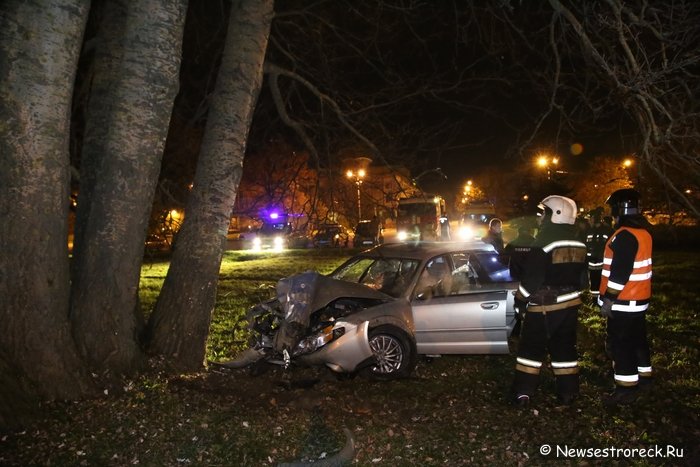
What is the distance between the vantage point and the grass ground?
421 cm

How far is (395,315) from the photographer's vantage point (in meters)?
6.32

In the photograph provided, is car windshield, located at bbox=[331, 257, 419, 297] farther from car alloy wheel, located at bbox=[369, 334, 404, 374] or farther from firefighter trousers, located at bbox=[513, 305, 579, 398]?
firefighter trousers, located at bbox=[513, 305, 579, 398]

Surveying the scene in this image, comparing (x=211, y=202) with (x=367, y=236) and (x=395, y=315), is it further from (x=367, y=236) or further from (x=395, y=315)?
(x=367, y=236)

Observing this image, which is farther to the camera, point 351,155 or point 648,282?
point 351,155

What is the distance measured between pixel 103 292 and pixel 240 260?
63.8 feet

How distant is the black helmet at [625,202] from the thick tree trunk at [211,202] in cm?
393

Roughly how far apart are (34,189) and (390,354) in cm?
378

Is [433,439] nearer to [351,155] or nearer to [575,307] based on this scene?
[575,307]

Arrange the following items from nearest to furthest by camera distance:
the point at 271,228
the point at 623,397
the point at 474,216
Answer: the point at 623,397 → the point at 271,228 → the point at 474,216

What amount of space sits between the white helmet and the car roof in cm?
182

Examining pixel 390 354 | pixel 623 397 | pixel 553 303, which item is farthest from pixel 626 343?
pixel 390 354

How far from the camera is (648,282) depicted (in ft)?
17.6

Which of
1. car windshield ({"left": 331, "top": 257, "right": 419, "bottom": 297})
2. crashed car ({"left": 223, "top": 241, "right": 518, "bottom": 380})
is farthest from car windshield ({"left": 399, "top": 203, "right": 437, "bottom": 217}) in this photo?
crashed car ({"left": 223, "top": 241, "right": 518, "bottom": 380})

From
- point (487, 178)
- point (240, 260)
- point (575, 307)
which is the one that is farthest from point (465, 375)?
point (487, 178)
